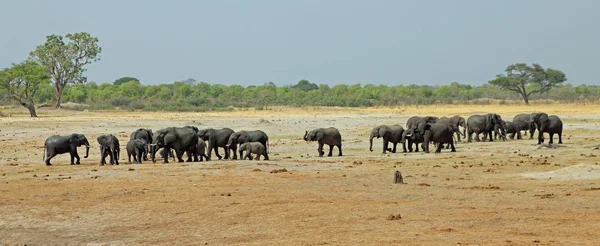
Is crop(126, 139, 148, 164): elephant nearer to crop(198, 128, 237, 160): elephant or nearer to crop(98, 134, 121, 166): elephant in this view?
crop(98, 134, 121, 166): elephant

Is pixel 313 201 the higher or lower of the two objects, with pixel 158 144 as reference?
lower

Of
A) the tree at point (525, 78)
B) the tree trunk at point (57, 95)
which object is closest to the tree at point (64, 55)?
the tree trunk at point (57, 95)

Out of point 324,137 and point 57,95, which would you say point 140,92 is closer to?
point 57,95

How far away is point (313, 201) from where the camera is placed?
18109mm

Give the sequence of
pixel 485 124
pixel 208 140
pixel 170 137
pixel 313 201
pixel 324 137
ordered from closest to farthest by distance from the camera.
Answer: pixel 313 201 < pixel 170 137 < pixel 208 140 < pixel 324 137 < pixel 485 124

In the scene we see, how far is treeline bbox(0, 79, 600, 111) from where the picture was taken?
293 feet

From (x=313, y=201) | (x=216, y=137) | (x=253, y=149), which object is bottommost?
(x=313, y=201)

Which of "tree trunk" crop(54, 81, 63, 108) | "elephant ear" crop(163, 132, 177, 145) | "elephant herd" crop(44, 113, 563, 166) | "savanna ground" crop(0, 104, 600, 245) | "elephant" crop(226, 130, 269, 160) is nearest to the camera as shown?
"savanna ground" crop(0, 104, 600, 245)

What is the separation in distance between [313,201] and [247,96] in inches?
4186

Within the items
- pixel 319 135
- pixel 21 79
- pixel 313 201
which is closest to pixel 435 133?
pixel 319 135

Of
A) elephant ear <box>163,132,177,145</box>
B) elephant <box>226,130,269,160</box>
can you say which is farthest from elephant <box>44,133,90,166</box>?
elephant <box>226,130,269,160</box>

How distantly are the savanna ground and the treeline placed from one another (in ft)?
178

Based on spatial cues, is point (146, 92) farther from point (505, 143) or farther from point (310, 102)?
point (505, 143)

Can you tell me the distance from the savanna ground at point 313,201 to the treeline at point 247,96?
54.2m
